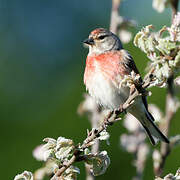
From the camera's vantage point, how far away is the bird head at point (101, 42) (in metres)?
4.60

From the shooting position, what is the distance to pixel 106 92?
4.17 meters

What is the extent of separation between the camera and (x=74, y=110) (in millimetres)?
7031

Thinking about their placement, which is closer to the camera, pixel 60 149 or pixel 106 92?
pixel 60 149

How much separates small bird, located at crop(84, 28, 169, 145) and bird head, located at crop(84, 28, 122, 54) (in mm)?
39

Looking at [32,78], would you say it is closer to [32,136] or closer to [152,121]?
[32,136]

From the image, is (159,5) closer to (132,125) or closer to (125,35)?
(125,35)

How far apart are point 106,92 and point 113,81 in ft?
0.43

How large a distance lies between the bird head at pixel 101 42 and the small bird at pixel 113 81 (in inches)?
1.6

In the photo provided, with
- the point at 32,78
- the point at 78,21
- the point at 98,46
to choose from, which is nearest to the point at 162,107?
the point at 98,46

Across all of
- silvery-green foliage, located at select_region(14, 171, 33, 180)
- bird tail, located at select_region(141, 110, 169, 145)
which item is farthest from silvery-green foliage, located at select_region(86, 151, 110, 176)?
bird tail, located at select_region(141, 110, 169, 145)

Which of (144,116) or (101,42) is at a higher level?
(101,42)

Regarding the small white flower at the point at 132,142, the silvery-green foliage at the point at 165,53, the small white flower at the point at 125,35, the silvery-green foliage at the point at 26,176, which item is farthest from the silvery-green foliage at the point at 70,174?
the small white flower at the point at 125,35

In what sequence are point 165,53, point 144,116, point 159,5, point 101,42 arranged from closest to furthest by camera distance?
point 165,53 < point 159,5 < point 144,116 < point 101,42

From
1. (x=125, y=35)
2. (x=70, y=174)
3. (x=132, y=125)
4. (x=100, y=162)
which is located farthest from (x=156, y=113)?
(x=70, y=174)
